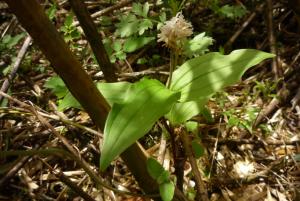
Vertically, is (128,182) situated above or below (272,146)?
above

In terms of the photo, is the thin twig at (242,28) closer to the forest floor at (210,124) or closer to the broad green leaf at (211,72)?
the forest floor at (210,124)

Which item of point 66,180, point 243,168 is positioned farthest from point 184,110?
point 243,168

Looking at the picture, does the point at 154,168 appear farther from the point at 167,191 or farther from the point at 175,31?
the point at 175,31

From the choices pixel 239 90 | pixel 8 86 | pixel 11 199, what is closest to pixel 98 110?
pixel 11 199

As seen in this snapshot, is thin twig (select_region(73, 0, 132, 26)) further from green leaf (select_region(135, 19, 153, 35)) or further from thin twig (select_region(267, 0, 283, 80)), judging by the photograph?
thin twig (select_region(267, 0, 283, 80))

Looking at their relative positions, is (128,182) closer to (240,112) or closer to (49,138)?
(49,138)

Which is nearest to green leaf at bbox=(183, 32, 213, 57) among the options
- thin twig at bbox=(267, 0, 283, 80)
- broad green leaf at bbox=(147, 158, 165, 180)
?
thin twig at bbox=(267, 0, 283, 80)
